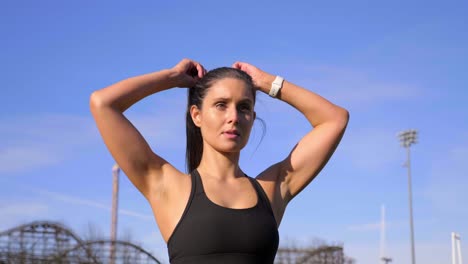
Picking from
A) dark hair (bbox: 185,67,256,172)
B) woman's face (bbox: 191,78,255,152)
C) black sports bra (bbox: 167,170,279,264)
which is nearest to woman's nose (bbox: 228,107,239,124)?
woman's face (bbox: 191,78,255,152)

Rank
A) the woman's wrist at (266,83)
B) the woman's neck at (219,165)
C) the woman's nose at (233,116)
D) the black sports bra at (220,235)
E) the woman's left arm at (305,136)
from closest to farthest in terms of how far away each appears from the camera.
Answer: the black sports bra at (220,235) < the woman's nose at (233,116) < the woman's neck at (219,165) < the woman's left arm at (305,136) < the woman's wrist at (266,83)

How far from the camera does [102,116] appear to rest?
3.09 m

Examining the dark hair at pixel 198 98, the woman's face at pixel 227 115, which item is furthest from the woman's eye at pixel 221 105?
the dark hair at pixel 198 98

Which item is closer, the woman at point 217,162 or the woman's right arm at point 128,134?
the woman at point 217,162

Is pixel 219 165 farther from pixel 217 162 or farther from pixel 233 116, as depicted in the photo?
pixel 233 116

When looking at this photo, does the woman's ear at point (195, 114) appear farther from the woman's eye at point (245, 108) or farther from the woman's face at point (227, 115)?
the woman's eye at point (245, 108)

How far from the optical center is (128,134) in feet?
10.0

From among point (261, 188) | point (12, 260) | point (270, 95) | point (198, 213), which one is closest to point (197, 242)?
point (198, 213)

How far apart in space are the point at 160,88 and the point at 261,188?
27.0 inches

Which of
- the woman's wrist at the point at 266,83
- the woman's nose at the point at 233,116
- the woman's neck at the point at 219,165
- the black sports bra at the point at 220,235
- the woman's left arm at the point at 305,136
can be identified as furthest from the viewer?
the woman's wrist at the point at 266,83

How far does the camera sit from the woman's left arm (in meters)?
3.32

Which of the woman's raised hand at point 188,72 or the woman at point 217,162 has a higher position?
the woman's raised hand at point 188,72

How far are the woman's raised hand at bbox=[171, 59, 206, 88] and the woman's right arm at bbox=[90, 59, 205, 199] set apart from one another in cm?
16

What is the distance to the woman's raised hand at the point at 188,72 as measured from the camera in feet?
11.1
